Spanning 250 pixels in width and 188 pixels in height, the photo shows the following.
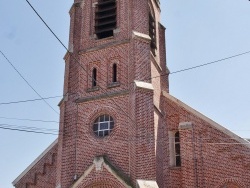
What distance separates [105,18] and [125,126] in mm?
5798

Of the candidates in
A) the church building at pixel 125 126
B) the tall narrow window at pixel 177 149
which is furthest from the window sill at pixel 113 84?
the tall narrow window at pixel 177 149

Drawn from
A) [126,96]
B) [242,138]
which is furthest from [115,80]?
[242,138]

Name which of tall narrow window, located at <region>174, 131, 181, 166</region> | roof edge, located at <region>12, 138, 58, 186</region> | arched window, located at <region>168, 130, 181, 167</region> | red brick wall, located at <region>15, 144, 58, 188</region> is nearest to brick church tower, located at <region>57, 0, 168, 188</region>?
arched window, located at <region>168, 130, 181, 167</region>

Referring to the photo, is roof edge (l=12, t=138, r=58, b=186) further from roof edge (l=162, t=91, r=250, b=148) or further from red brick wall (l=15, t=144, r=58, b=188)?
roof edge (l=162, t=91, r=250, b=148)

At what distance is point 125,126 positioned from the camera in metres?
16.7

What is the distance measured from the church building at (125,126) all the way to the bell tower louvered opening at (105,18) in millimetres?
47

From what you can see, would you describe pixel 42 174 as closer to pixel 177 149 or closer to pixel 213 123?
pixel 177 149

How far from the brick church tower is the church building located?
40mm

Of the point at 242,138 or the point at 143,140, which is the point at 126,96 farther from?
the point at 242,138

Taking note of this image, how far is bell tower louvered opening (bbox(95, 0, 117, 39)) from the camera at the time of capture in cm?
1944

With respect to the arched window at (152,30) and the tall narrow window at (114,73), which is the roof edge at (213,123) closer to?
the tall narrow window at (114,73)

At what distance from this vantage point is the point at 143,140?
1617cm

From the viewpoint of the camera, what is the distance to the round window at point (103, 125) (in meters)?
17.1

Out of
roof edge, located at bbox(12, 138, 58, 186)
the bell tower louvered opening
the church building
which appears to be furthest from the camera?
the bell tower louvered opening
